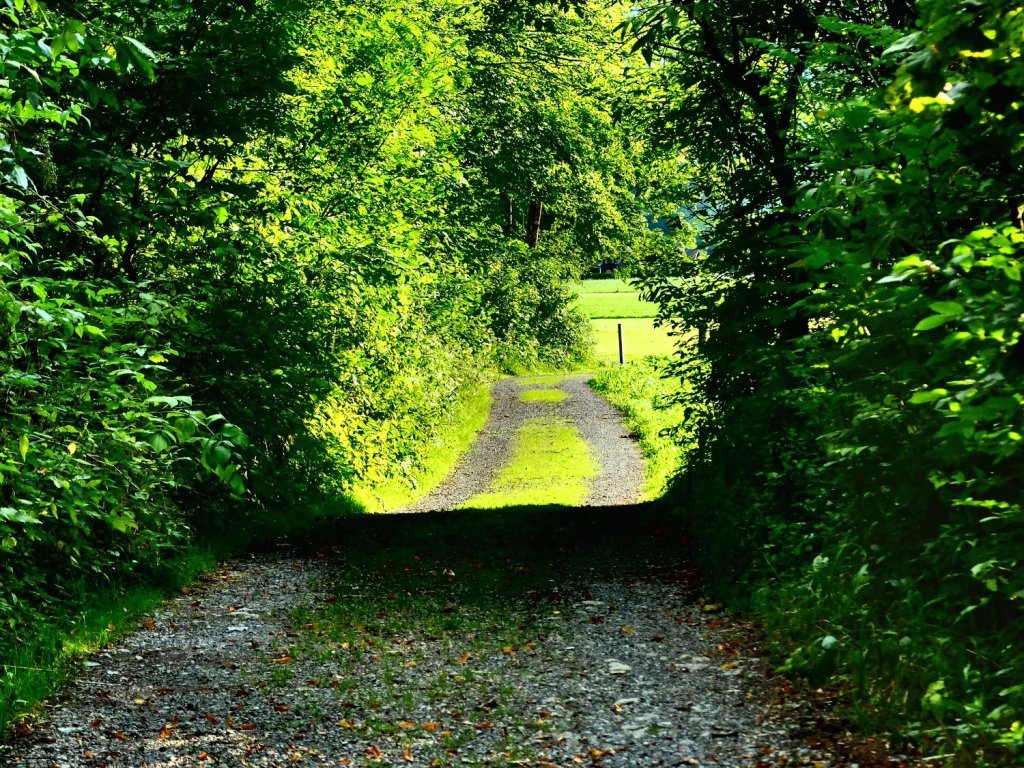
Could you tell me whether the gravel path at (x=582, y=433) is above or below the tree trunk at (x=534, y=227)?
below

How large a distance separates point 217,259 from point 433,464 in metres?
11.6

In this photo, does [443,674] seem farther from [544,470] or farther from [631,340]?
[631,340]

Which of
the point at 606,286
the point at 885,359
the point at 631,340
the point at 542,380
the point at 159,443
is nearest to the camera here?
the point at 159,443

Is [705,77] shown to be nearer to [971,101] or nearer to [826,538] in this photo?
[826,538]

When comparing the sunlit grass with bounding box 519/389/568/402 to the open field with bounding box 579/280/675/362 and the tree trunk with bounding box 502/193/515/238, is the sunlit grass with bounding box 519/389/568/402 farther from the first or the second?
the tree trunk with bounding box 502/193/515/238

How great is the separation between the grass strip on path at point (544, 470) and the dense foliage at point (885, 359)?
290 inches

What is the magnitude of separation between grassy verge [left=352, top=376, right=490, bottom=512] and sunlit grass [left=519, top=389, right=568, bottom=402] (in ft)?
5.85

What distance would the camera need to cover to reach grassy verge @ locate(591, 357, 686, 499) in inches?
739

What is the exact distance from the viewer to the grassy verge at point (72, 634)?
5883 mm

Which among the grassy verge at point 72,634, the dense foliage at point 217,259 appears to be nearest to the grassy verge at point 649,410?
the dense foliage at point 217,259

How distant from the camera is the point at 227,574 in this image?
964cm

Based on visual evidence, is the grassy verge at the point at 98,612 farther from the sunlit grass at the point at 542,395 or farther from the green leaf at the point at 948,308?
the sunlit grass at the point at 542,395

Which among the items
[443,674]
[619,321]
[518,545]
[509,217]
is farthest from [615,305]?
[443,674]

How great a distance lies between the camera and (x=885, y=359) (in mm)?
5129
